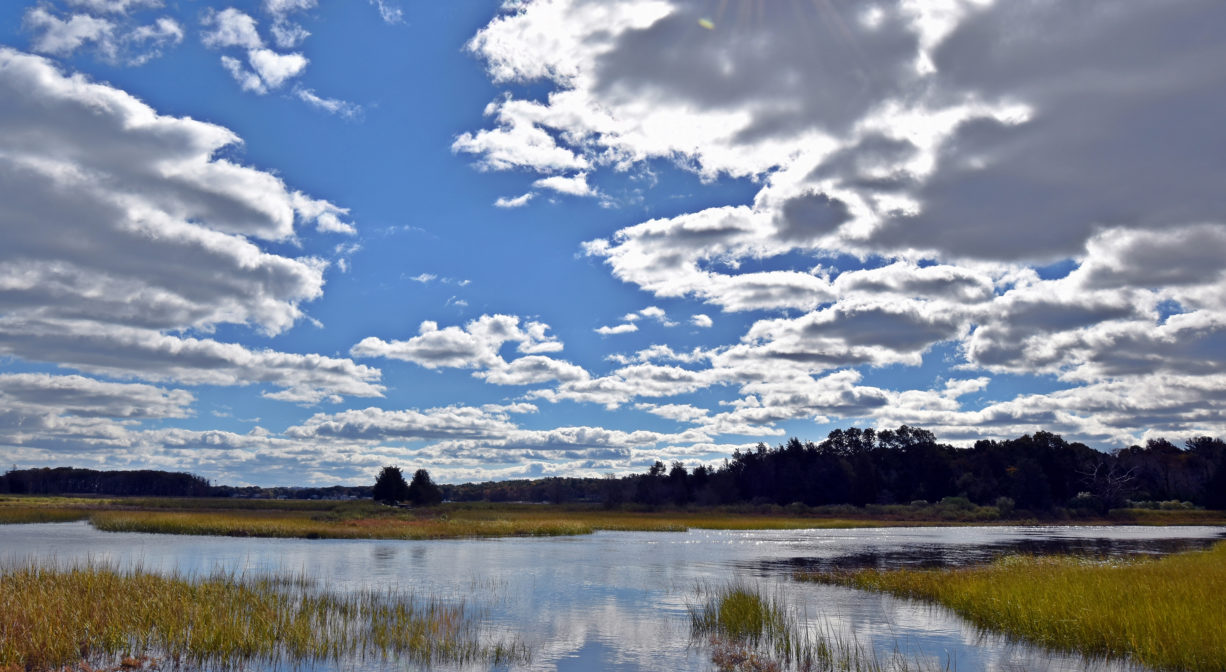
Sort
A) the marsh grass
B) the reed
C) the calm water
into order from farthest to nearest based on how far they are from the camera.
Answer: the reed, the calm water, the marsh grass

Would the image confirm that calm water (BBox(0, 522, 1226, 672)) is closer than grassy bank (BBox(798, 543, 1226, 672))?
No

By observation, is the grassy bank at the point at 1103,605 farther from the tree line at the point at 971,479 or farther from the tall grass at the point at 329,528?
the tree line at the point at 971,479

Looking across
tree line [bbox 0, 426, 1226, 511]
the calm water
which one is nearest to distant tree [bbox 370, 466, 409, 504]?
tree line [bbox 0, 426, 1226, 511]

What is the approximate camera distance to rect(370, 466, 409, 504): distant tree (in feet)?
451

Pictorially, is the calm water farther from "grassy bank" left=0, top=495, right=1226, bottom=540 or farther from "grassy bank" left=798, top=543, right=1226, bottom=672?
"grassy bank" left=0, top=495, right=1226, bottom=540

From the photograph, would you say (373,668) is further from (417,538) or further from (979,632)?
(417,538)

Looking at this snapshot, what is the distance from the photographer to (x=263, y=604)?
2695 centimetres

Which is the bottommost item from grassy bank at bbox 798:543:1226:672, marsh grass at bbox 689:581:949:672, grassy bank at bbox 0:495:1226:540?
grassy bank at bbox 0:495:1226:540

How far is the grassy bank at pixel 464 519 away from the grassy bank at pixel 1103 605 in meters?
54.1

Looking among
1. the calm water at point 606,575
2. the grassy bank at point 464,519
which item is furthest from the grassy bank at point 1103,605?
the grassy bank at point 464,519

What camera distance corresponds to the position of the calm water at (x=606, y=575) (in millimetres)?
25062

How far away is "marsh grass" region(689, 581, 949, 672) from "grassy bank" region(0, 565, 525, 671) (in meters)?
6.44

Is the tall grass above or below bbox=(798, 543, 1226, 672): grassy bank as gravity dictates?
below

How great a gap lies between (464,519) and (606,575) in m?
62.2
